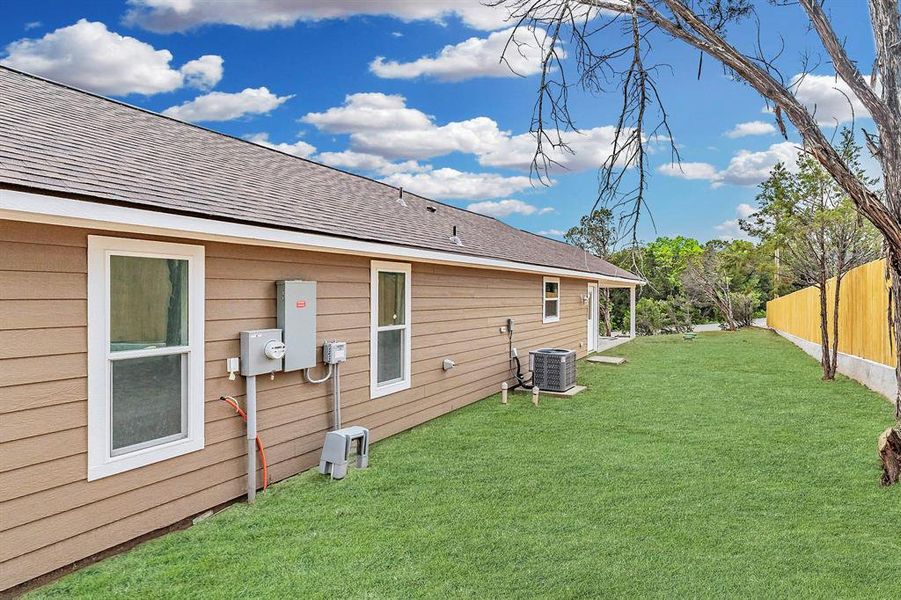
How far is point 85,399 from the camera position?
3.30m

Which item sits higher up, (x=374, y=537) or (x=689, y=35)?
(x=689, y=35)

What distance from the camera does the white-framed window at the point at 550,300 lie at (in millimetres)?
11841

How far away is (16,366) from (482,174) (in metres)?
13.4

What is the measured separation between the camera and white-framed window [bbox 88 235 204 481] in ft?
11.1

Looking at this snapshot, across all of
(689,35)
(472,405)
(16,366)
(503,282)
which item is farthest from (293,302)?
(503,282)

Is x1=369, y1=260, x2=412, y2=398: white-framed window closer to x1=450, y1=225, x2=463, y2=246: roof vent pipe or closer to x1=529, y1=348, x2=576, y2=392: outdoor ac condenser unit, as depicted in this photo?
x1=450, y1=225, x2=463, y2=246: roof vent pipe

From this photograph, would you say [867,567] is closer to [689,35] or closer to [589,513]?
[589,513]

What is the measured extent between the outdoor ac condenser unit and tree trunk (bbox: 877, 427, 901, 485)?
16.3 feet

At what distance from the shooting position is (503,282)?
9688mm

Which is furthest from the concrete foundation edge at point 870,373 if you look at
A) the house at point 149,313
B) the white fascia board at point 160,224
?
the white fascia board at point 160,224

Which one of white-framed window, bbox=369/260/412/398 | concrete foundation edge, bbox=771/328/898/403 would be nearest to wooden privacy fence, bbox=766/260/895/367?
concrete foundation edge, bbox=771/328/898/403

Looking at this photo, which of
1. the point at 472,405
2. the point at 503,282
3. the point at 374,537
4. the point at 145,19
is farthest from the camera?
the point at 503,282

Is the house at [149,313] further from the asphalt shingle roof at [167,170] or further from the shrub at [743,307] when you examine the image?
the shrub at [743,307]

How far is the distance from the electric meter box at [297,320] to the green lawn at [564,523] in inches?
43.4
